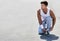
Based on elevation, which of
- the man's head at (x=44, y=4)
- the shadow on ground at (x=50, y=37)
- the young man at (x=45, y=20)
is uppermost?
the man's head at (x=44, y=4)

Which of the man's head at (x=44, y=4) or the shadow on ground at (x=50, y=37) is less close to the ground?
the man's head at (x=44, y=4)

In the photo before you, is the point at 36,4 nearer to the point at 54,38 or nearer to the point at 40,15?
the point at 40,15

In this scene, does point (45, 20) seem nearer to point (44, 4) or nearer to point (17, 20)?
point (44, 4)

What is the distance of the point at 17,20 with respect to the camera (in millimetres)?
3066

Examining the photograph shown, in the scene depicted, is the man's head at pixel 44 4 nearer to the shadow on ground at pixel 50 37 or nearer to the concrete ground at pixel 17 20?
the concrete ground at pixel 17 20

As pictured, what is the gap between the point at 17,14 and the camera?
3064 mm

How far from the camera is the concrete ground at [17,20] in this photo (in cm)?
304

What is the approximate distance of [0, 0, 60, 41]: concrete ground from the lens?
9.98 feet

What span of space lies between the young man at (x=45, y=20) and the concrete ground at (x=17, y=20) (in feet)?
0.27

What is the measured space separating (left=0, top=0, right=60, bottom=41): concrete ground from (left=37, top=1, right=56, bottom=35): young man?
0.08m

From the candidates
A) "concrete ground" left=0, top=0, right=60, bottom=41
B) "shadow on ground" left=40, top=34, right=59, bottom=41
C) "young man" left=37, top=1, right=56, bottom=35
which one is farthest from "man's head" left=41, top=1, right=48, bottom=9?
"shadow on ground" left=40, top=34, right=59, bottom=41

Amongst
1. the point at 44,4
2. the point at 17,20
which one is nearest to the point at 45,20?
the point at 44,4

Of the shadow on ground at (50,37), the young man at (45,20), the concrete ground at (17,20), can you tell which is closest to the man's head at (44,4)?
the young man at (45,20)

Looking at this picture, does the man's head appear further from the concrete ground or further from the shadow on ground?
the shadow on ground
